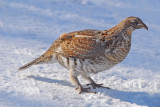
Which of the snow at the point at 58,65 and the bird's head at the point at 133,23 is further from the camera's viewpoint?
the bird's head at the point at 133,23

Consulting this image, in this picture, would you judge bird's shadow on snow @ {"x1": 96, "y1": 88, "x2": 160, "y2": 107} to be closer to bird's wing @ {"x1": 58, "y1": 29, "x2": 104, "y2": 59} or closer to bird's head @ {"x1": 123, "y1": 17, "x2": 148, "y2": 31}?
bird's wing @ {"x1": 58, "y1": 29, "x2": 104, "y2": 59}

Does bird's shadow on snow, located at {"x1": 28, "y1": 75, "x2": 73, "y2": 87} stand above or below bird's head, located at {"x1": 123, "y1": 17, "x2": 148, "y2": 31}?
below

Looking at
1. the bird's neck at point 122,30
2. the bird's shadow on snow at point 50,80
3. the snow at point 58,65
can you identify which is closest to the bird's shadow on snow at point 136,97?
the snow at point 58,65

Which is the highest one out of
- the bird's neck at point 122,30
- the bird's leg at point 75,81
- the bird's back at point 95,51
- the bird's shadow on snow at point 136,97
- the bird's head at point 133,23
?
the bird's head at point 133,23

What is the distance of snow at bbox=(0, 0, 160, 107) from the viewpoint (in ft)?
13.2

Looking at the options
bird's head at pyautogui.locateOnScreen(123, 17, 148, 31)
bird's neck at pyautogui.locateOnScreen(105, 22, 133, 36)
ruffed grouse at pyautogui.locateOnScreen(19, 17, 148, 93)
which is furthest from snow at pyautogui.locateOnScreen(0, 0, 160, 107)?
bird's head at pyautogui.locateOnScreen(123, 17, 148, 31)

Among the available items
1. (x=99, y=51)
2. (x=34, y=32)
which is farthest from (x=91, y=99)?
(x=34, y=32)

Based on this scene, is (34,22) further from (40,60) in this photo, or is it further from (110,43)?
(110,43)

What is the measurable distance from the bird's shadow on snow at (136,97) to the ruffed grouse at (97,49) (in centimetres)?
43

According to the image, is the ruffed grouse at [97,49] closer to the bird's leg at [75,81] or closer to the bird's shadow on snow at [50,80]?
the bird's leg at [75,81]

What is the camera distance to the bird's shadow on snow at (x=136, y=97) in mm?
4223

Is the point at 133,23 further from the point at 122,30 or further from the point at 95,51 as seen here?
the point at 95,51

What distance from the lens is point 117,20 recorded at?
8859 millimetres

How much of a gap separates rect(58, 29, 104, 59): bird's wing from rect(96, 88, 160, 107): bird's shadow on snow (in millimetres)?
723
